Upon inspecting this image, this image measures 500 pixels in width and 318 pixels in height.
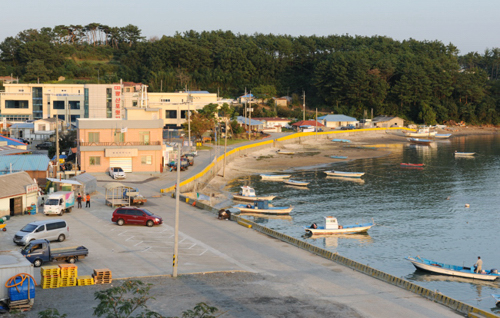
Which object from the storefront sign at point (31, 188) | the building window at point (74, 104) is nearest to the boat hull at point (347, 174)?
the storefront sign at point (31, 188)

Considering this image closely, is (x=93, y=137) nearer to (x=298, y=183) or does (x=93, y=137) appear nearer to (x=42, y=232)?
(x=298, y=183)

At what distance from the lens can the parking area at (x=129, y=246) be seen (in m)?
32.4

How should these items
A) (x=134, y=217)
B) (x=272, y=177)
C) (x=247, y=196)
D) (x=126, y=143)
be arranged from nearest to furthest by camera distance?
(x=134, y=217) → (x=247, y=196) → (x=126, y=143) → (x=272, y=177)

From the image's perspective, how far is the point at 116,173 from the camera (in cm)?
6625

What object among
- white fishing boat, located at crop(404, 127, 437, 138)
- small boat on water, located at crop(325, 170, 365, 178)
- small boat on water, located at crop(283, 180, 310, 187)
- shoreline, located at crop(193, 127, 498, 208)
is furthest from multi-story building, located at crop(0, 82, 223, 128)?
white fishing boat, located at crop(404, 127, 437, 138)

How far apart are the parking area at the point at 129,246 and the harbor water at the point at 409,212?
13.6 metres

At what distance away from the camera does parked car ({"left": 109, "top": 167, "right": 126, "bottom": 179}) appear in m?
66.2

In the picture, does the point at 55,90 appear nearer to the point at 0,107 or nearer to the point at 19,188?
the point at 0,107

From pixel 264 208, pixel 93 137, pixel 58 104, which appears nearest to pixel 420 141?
pixel 58 104

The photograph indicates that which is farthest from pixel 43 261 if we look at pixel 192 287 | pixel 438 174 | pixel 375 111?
pixel 375 111

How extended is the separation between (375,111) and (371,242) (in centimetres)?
13506

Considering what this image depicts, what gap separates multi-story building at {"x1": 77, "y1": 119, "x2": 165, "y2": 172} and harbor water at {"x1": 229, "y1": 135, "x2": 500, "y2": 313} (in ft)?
40.6

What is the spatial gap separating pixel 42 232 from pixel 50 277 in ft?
33.3

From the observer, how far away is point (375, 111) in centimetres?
17850
